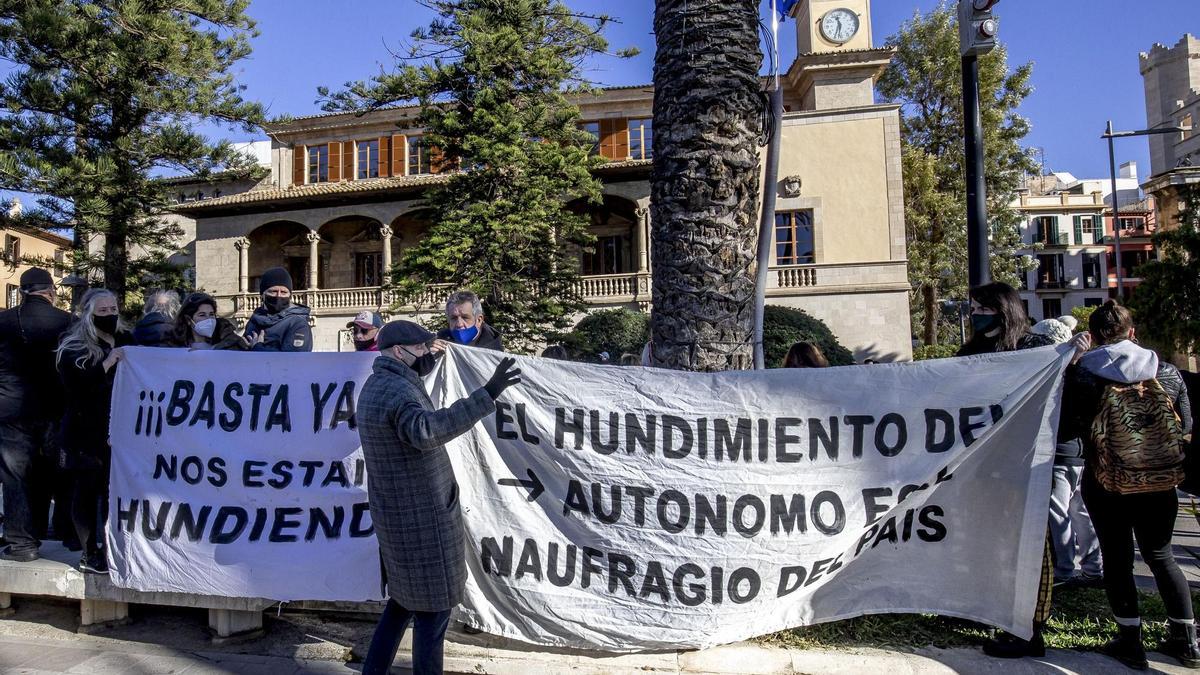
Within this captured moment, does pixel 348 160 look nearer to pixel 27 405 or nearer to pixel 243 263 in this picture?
pixel 243 263

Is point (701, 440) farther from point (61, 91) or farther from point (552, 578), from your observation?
point (61, 91)

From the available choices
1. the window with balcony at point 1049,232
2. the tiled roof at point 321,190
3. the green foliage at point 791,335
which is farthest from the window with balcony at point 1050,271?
the green foliage at point 791,335

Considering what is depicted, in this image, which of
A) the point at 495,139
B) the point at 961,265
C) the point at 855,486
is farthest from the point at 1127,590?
the point at 961,265

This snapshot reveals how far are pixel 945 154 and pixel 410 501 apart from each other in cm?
2972

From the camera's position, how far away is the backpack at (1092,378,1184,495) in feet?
12.0

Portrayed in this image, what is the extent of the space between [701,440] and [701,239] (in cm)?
128

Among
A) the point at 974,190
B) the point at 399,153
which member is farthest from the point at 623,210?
the point at 974,190

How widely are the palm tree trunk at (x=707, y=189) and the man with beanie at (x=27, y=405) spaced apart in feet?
12.8

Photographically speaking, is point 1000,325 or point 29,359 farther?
point 29,359

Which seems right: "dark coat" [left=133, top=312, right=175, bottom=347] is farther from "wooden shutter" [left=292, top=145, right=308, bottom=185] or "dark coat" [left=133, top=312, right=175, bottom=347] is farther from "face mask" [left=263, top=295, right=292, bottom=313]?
"wooden shutter" [left=292, top=145, right=308, bottom=185]

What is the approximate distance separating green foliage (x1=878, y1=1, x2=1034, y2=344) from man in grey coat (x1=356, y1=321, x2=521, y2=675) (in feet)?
85.3

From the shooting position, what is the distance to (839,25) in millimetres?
24500

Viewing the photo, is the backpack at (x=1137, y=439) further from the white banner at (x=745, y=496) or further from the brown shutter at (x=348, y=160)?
the brown shutter at (x=348, y=160)


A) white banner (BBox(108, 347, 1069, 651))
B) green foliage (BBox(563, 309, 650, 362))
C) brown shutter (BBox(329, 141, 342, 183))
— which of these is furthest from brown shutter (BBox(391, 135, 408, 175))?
white banner (BBox(108, 347, 1069, 651))
